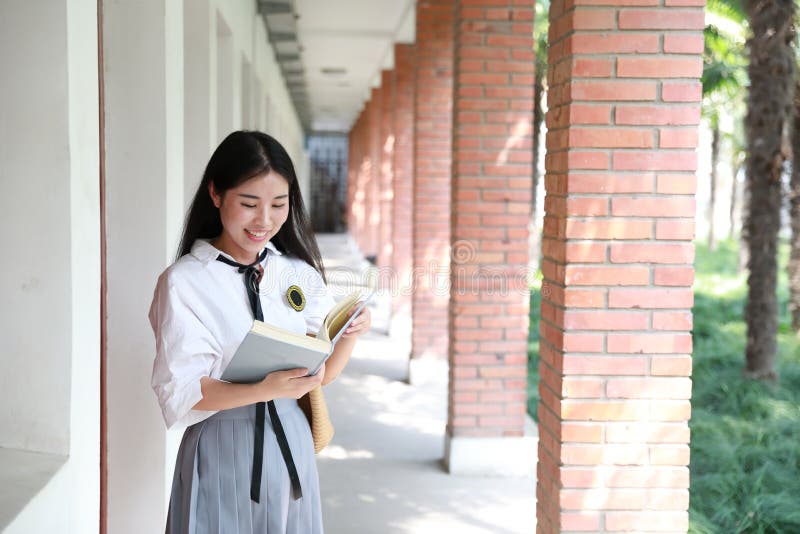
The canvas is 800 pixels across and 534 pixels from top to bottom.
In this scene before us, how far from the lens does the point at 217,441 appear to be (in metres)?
2.10

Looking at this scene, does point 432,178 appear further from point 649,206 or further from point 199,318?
point 199,318

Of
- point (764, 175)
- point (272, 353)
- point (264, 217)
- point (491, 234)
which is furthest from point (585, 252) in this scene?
point (764, 175)

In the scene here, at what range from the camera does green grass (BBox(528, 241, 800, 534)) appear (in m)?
4.46

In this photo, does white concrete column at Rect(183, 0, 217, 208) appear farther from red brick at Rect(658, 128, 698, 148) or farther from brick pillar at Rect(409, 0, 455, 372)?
brick pillar at Rect(409, 0, 455, 372)

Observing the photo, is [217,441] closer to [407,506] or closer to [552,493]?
[552,493]

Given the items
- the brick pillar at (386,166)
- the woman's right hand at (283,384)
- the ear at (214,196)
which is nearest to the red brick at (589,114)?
the ear at (214,196)

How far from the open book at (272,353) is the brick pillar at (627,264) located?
1.21 m

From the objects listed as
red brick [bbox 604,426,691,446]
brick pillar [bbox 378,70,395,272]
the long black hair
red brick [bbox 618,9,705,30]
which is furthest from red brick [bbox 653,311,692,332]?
brick pillar [bbox 378,70,395,272]

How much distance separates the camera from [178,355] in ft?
6.40

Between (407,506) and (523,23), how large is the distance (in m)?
3.19

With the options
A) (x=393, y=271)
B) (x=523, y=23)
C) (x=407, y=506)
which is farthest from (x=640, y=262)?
(x=393, y=271)

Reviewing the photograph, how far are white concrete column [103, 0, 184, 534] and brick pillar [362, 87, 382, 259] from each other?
1207 cm

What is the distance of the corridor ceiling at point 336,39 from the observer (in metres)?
9.69

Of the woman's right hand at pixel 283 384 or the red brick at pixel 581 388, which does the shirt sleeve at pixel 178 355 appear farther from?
the red brick at pixel 581 388
